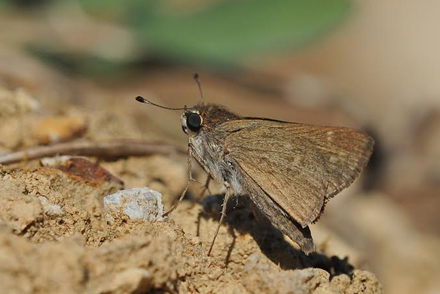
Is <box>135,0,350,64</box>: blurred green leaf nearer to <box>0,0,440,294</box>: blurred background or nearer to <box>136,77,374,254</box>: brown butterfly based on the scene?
<box>0,0,440,294</box>: blurred background

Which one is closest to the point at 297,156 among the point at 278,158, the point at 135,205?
the point at 278,158

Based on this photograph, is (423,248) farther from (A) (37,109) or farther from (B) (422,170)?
(A) (37,109)

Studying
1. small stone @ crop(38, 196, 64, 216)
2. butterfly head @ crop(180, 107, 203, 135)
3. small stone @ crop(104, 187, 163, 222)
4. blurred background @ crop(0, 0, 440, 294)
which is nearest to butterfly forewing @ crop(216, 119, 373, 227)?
butterfly head @ crop(180, 107, 203, 135)

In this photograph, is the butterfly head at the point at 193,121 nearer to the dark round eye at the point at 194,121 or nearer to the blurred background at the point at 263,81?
the dark round eye at the point at 194,121

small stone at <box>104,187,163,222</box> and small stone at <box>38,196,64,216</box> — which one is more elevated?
small stone at <box>104,187,163,222</box>

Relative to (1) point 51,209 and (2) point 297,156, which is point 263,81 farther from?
(1) point 51,209
